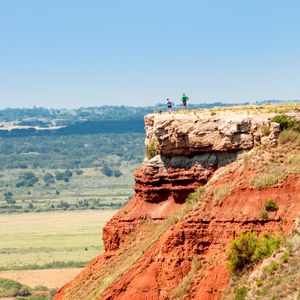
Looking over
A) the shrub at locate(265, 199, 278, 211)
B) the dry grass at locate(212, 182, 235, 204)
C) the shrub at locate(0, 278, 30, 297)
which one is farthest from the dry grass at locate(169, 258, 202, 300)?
the shrub at locate(0, 278, 30, 297)

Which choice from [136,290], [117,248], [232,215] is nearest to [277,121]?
[232,215]

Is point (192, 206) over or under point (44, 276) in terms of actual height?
over

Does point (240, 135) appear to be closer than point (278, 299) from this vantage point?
No

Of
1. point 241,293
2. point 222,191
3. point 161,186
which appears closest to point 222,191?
point 222,191

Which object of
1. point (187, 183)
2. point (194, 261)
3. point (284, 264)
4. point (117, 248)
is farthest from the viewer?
point (117, 248)

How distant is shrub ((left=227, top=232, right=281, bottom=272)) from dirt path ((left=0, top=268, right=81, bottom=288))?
10248cm

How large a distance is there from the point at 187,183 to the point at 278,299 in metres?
16.7

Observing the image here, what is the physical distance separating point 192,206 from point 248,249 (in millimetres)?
5979

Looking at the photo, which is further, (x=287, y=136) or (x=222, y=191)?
(x=287, y=136)

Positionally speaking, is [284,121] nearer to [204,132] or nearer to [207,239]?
[204,132]

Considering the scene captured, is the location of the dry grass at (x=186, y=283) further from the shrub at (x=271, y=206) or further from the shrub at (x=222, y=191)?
the shrub at (x=271, y=206)

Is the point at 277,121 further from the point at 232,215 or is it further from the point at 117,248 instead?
the point at 117,248

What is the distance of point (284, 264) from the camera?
40750mm

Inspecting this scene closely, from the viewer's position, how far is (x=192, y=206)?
49.2 metres
